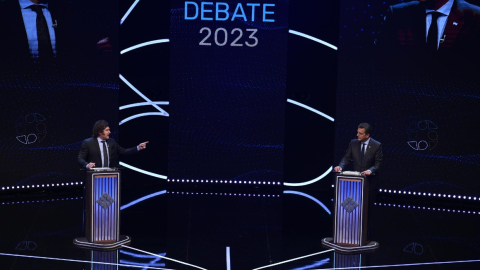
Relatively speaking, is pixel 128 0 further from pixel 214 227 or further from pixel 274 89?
pixel 214 227

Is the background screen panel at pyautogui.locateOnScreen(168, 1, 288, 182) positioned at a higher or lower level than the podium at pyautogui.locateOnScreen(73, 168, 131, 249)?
higher

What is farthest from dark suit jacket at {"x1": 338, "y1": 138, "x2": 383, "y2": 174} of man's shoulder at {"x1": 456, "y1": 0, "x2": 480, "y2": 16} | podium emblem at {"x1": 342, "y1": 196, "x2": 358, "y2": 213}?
man's shoulder at {"x1": 456, "y1": 0, "x2": 480, "y2": 16}

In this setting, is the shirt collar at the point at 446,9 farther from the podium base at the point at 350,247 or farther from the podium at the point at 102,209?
the podium at the point at 102,209

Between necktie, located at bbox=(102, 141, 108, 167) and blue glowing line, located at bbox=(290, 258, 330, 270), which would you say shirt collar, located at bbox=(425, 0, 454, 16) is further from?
necktie, located at bbox=(102, 141, 108, 167)

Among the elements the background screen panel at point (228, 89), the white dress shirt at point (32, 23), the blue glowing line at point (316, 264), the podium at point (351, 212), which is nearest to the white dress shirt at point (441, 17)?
the background screen panel at point (228, 89)

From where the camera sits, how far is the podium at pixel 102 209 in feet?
25.3

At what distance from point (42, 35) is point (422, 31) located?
16.8ft

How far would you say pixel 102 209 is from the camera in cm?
779

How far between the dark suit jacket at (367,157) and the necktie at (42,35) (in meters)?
4.38

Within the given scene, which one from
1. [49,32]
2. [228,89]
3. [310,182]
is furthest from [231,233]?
[49,32]

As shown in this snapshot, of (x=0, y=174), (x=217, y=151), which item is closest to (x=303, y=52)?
(x=217, y=151)

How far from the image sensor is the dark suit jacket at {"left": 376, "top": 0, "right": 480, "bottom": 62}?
9805 millimetres

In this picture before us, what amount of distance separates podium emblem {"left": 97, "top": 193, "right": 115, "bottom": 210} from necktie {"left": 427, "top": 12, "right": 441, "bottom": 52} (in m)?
4.85

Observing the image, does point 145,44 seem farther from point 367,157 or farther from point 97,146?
point 367,157
